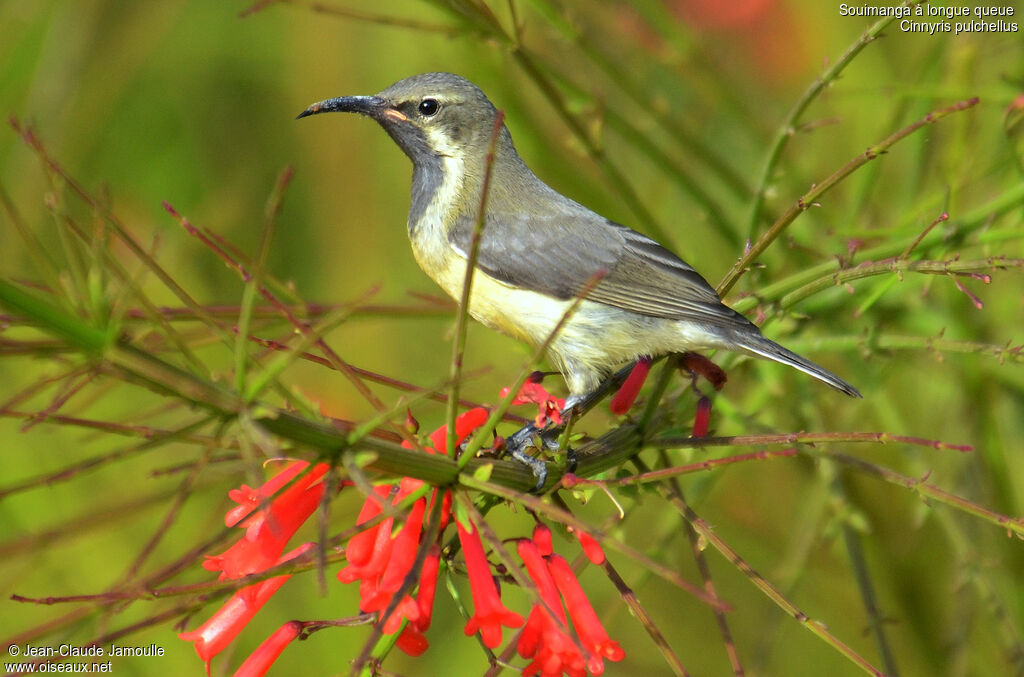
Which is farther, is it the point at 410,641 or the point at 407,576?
the point at 410,641

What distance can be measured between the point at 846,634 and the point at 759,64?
3.05 m

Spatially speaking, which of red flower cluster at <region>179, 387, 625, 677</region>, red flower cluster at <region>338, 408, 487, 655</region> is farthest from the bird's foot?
red flower cluster at <region>338, 408, 487, 655</region>

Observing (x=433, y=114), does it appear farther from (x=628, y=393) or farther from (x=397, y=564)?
(x=397, y=564)

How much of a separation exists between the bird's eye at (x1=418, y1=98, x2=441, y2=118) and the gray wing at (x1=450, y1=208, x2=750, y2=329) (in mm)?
494

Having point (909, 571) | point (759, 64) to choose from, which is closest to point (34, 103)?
point (759, 64)

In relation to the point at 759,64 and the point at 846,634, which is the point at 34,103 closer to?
the point at 759,64

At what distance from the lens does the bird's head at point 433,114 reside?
3633 millimetres

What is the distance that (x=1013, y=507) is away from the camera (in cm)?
328

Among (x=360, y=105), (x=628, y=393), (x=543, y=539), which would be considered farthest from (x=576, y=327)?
(x=543, y=539)

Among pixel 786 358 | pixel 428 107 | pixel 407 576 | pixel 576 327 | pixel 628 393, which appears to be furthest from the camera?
pixel 428 107

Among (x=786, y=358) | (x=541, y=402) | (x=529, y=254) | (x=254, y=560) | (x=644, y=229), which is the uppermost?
(x=644, y=229)

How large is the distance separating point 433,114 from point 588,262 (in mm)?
899

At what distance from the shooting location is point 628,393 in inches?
95.3

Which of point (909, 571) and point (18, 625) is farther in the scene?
point (909, 571)
